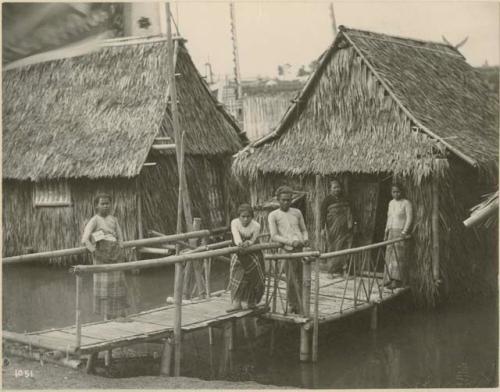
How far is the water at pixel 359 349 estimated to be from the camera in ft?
23.6

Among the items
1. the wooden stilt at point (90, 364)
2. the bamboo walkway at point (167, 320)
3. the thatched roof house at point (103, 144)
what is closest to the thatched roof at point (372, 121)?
the bamboo walkway at point (167, 320)

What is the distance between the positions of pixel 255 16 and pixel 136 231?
5942 millimetres

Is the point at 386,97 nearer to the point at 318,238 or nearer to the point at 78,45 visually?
the point at 318,238

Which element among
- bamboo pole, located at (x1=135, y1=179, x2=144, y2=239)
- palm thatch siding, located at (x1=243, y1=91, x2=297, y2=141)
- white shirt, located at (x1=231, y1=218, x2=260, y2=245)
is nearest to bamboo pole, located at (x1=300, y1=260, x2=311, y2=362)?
white shirt, located at (x1=231, y1=218, x2=260, y2=245)

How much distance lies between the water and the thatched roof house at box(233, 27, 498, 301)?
0.87 meters

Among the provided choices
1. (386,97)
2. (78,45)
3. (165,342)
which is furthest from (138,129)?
(165,342)

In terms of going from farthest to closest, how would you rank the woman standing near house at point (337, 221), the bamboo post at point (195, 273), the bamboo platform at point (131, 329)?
the woman standing near house at point (337, 221) < the bamboo post at point (195, 273) < the bamboo platform at point (131, 329)

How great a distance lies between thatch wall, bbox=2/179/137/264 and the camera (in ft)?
41.4

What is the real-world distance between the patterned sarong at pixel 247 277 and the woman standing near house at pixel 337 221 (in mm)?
2555

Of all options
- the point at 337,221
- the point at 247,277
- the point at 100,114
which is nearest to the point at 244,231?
the point at 247,277

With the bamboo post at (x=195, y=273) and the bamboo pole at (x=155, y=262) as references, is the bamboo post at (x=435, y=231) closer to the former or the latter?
the bamboo pole at (x=155, y=262)

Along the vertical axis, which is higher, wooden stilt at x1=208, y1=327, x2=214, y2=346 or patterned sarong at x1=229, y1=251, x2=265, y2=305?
patterned sarong at x1=229, y1=251, x2=265, y2=305

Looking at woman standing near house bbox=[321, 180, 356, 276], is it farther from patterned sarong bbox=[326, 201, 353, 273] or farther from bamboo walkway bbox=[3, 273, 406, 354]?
bamboo walkway bbox=[3, 273, 406, 354]

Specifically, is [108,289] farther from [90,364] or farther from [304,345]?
[304,345]
